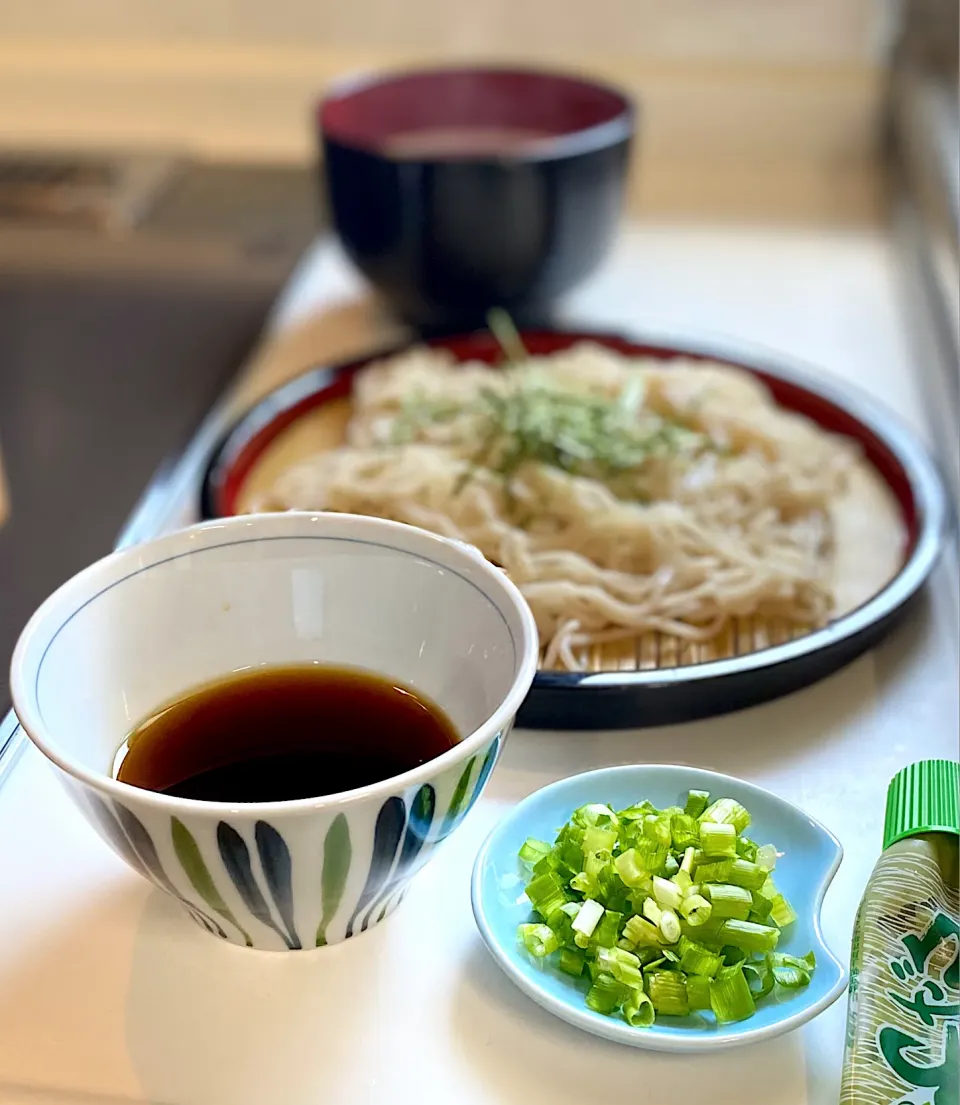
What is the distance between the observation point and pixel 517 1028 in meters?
0.56

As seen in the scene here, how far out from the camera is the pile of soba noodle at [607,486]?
813mm

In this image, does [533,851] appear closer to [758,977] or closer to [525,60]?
[758,977]

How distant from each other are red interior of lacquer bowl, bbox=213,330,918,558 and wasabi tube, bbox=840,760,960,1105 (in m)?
0.29

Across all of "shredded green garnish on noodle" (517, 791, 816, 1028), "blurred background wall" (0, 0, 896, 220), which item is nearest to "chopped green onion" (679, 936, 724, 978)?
"shredded green garnish on noodle" (517, 791, 816, 1028)

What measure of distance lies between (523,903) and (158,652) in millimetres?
221

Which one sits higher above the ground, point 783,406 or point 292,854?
point 292,854

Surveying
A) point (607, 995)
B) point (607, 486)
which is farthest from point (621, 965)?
point (607, 486)

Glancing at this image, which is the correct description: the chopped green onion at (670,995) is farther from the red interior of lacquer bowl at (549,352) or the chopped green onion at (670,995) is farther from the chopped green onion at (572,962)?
the red interior of lacquer bowl at (549,352)

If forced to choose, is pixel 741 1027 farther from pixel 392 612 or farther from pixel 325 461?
pixel 325 461

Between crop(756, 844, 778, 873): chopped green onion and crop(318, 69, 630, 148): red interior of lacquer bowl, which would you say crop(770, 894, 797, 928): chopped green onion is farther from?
crop(318, 69, 630, 148): red interior of lacquer bowl

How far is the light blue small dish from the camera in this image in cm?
52

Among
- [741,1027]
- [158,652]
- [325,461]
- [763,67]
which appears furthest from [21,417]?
[763,67]

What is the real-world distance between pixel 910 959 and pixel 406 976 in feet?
0.74

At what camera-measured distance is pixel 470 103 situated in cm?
141
